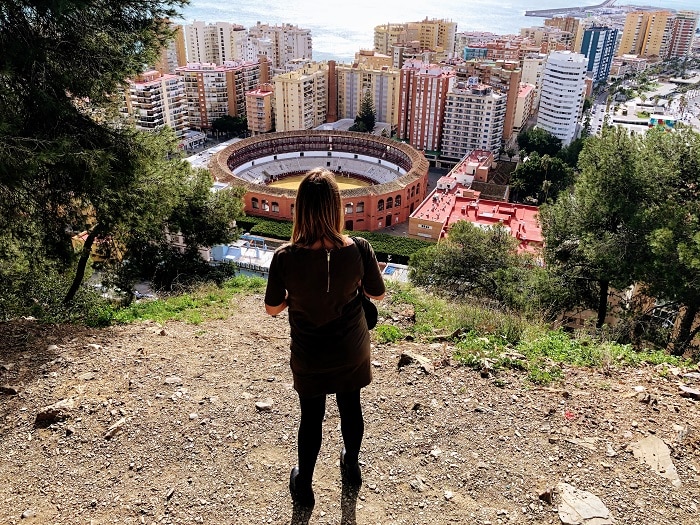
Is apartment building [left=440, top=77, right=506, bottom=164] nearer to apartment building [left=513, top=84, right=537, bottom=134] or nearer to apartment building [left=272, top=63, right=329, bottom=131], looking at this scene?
apartment building [left=513, top=84, right=537, bottom=134]

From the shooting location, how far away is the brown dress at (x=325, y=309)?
2473 millimetres

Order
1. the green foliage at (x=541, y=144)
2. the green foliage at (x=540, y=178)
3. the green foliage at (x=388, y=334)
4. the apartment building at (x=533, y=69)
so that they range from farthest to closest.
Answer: the apartment building at (x=533, y=69), the green foliage at (x=541, y=144), the green foliage at (x=540, y=178), the green foliage at (x=388, y=334)

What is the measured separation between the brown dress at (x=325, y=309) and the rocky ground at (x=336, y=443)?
945 millimetres

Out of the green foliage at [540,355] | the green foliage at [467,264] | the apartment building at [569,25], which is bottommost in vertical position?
the green foliage at [467,264]

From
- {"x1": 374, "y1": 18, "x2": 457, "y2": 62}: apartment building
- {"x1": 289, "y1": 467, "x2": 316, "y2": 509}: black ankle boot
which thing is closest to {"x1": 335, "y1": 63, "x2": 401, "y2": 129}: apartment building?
{"x1": 374, "y1": 18, "x2": 457, "y2": 62}: apartment building

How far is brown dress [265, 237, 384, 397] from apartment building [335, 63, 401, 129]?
47.8 m

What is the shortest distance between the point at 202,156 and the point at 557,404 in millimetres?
37749

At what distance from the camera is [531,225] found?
24469 millimetres

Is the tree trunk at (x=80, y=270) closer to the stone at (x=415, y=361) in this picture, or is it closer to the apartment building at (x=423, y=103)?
the stone at (x=415, y=361)

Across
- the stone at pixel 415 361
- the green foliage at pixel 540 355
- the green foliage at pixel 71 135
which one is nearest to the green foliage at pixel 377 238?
the green foliage at pixel 71 135

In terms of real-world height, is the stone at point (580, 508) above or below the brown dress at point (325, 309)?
below

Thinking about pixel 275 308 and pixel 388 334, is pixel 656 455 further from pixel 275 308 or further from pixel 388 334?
pixel 275 308

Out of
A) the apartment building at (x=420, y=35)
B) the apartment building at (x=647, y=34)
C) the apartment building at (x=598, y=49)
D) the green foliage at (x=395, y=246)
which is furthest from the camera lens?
the apartment building at (x=647, y=34)

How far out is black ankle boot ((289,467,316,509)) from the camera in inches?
117
